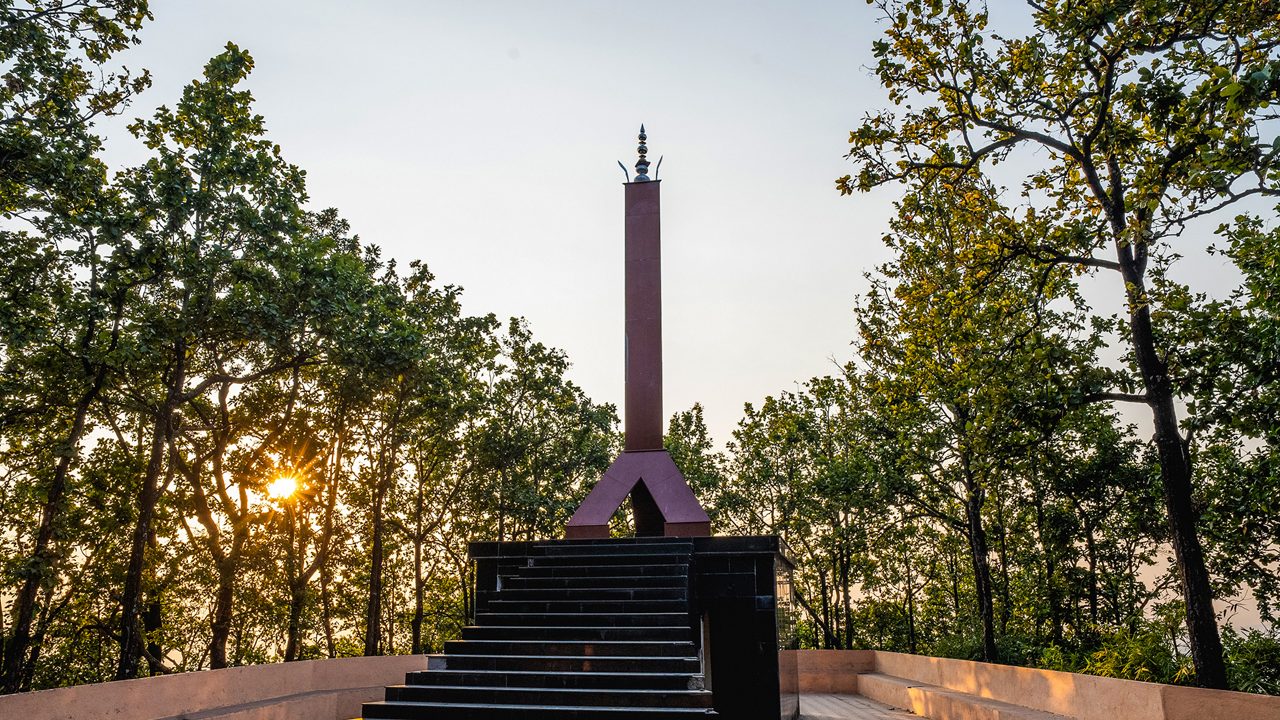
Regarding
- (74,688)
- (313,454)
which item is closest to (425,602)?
(313,454)

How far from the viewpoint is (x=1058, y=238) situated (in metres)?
9.56

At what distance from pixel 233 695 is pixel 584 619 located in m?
5.16

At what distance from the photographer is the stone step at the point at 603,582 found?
1038 centimetres

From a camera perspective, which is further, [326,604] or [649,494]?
[326,604]

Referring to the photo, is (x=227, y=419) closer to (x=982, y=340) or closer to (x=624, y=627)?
(x=624, y=627)

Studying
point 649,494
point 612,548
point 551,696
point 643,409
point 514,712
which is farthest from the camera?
point 643,409

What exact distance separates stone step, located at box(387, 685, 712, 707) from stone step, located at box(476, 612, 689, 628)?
3.91ft

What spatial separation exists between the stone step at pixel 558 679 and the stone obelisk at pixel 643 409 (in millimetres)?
3837

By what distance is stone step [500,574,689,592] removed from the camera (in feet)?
34.1

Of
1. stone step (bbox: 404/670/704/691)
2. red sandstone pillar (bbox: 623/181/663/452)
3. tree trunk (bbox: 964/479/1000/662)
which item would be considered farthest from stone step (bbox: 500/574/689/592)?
A: tree trunk (bbox: 964/479/1000/662)

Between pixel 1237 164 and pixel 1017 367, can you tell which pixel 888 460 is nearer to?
pixel 1017 367

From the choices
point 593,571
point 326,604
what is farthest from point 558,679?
point 326,604

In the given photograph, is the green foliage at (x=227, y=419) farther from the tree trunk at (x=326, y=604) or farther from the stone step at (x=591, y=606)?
the stone step at (x=591, y=606)

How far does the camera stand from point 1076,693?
925 cm
